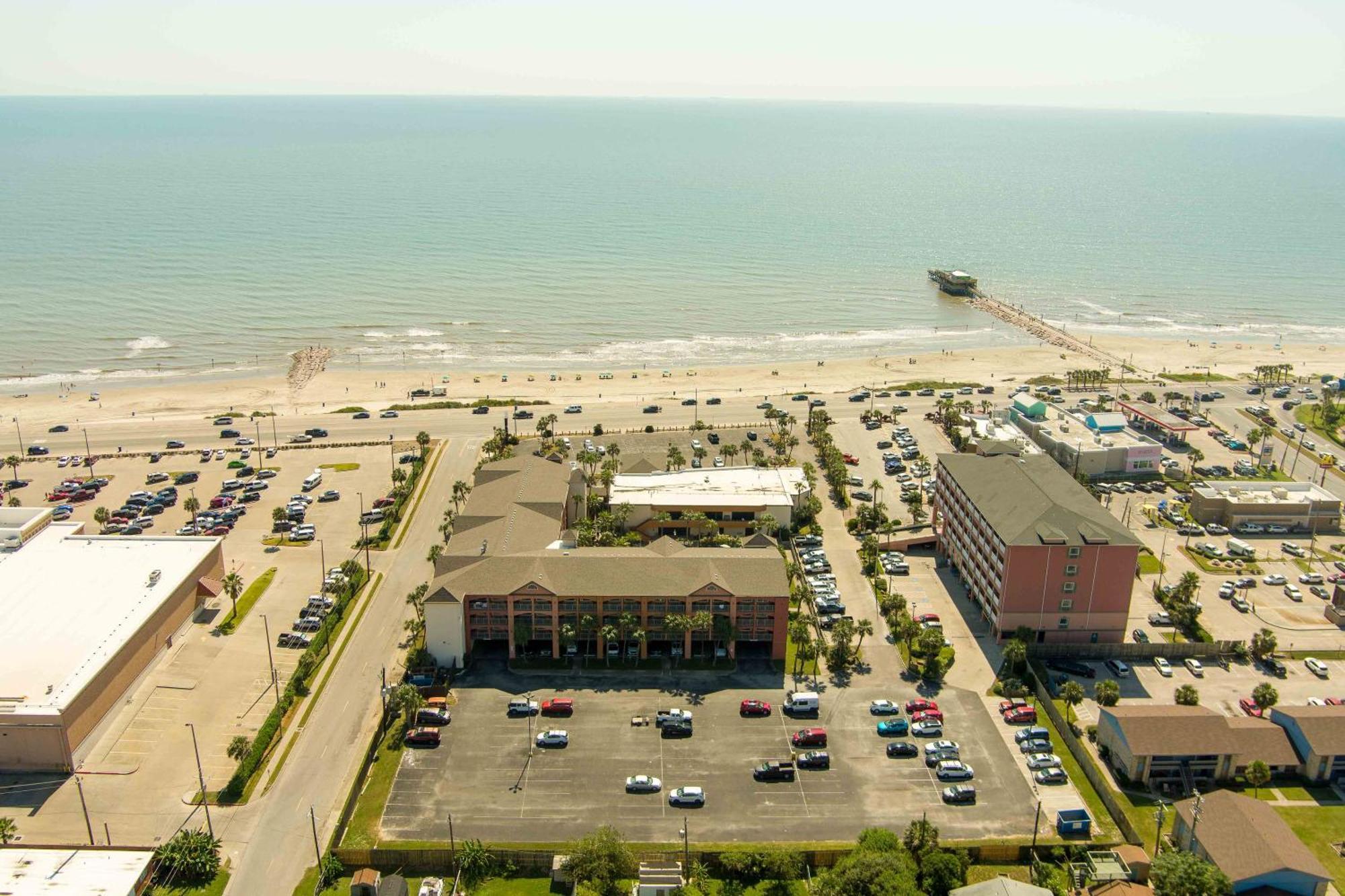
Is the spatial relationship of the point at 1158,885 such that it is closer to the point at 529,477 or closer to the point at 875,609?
the point at 875,609

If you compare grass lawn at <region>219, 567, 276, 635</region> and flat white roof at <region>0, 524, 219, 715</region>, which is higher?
flat white roof at <region>0, 524, 219, 715</region>

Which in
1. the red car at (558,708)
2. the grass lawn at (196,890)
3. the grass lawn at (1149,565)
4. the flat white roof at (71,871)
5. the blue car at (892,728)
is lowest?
the grass lawn at (196,890)

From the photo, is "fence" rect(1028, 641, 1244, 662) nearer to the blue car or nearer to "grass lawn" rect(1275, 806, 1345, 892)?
the blue car

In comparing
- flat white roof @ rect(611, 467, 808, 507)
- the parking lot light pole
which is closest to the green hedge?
the parking lot light pole

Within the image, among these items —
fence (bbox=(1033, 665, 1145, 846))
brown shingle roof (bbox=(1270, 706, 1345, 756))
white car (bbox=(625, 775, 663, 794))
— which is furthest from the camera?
brown shingle roof (bbox=(1270, 706, 1345, 756))

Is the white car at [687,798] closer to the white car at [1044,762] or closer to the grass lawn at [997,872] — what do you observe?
the grass lawn at [997,872]

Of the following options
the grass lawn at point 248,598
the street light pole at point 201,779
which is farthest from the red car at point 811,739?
the grass lawn at point 248,598
